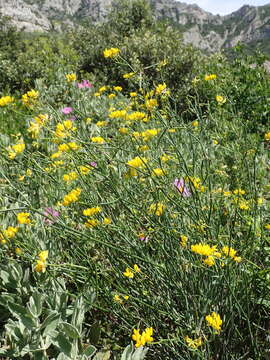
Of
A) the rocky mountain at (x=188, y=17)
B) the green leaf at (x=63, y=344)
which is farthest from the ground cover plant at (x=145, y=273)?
the rocky mountain at (x=188, y=17)

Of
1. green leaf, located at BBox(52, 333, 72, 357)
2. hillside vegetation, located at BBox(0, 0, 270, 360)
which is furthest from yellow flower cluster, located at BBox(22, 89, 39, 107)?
green leaf, located at BBox(52, 333, 72, 357)

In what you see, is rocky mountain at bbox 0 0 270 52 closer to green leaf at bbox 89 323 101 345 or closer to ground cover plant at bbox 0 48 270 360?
ground cover plant at bbox 0 48 270 360

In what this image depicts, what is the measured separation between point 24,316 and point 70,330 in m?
0.23

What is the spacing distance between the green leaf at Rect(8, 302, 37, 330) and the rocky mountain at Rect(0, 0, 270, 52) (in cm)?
8920

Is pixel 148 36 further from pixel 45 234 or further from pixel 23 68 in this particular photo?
pixel 45 234

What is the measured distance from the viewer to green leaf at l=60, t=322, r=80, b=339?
136 centimetres

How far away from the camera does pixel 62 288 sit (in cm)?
164

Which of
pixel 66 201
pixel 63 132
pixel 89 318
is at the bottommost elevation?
pixel 89 318

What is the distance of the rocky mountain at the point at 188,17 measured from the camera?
88.1m

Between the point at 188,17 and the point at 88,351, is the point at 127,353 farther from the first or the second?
the point at 188,17

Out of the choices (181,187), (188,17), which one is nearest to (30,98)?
(181,187)

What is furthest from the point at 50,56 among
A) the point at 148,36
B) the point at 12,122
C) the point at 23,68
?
the point at 12,122

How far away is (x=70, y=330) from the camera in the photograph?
4.51ft

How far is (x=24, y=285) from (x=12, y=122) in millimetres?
2851
